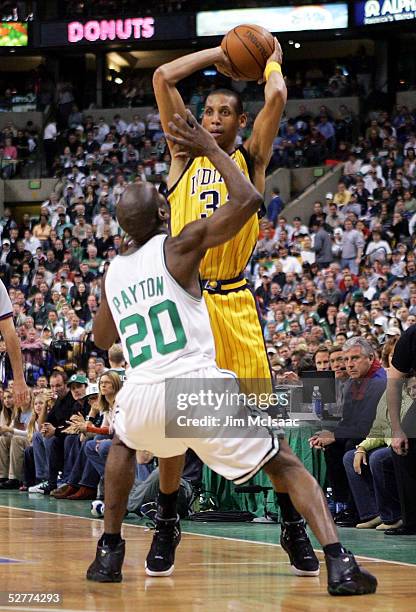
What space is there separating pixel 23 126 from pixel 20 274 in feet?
30.3

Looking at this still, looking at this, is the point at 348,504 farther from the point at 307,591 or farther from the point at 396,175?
the point at 396,175

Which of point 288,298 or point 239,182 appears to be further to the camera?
point 288,298

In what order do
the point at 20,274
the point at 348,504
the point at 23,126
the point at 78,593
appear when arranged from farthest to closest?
the point at 23,126, the point at 20,274, the point at 348,504, the point at 78,593

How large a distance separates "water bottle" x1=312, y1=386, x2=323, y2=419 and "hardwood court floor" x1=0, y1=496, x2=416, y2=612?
2231mm

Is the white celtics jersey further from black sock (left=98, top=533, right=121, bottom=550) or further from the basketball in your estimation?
the basketball

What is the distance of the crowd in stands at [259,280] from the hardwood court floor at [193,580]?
4.56 ft

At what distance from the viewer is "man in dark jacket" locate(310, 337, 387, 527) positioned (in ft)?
30.2

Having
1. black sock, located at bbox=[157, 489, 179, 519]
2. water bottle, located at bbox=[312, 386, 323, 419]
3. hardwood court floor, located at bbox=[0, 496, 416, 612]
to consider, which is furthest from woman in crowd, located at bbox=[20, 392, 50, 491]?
black sock, located at bbox=[157, 489, 179, 519]

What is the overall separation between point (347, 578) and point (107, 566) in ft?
3.81

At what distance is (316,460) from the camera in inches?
394

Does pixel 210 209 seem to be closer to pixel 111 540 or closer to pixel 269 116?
pixel 269 116

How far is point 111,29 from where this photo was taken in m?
30.1

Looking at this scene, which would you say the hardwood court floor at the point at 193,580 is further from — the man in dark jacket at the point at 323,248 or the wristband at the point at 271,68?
the man in dark jacket at the point at 323,248

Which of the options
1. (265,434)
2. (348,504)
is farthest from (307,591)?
(348,504)
